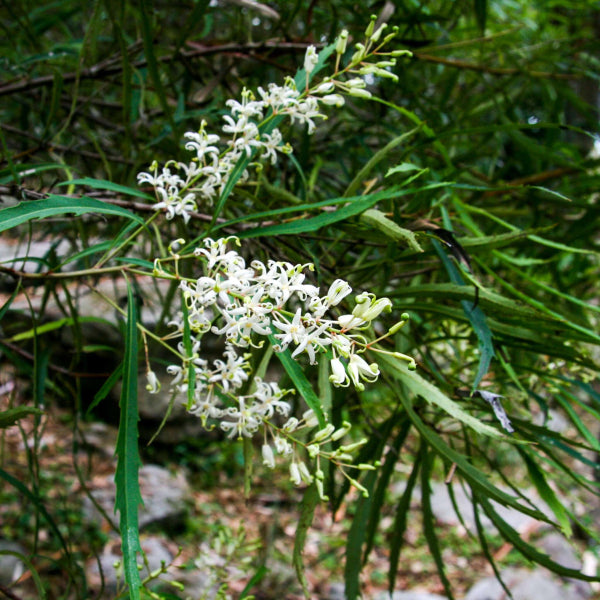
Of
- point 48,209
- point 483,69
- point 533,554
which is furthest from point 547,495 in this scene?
point 483,69

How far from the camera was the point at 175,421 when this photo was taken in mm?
3523

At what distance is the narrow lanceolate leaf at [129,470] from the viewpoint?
480 mm

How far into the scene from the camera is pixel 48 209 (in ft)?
1.73

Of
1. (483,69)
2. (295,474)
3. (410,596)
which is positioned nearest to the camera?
(295,474)

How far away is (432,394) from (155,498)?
8.79ft

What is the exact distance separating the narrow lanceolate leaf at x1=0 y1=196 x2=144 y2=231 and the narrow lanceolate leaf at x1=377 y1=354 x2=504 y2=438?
1.13 feet

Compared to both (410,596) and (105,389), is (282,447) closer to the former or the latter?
(105,389)

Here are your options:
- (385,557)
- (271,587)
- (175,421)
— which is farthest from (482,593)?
(175,421)

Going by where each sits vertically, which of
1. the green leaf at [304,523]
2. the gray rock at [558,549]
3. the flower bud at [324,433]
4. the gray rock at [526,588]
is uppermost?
the flower bud at [324,433]

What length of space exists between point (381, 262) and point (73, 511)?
237cm

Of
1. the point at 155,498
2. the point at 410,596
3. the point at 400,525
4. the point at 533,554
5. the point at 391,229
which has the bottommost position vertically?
the point at 410,596

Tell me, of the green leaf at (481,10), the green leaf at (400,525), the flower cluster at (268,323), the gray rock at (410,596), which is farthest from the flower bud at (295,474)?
the gray rock at (410,596)

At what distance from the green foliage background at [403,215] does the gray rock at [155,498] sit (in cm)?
183

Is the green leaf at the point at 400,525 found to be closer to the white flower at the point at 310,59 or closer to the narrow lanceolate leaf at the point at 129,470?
the narrow lanceolate leaf at the point at 129,470
